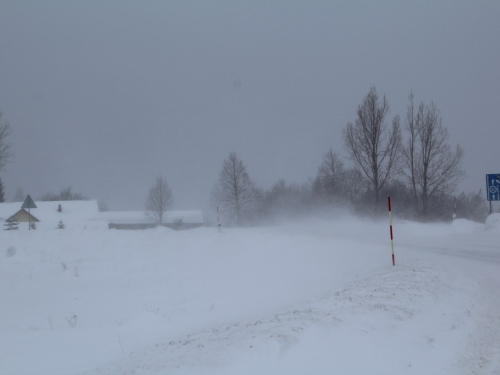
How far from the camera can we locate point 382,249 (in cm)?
1323

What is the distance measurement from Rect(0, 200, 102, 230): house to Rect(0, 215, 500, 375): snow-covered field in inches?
1427

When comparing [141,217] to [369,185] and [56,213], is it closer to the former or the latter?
[56,213]

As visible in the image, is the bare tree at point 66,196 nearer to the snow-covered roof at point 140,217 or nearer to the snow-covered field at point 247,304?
the snow-covered roof at point 140,217

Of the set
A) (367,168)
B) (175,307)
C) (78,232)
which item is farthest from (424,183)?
(175,307)

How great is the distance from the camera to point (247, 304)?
1020 centimetres

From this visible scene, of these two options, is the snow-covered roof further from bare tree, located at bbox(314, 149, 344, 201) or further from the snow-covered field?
the snow-covered field

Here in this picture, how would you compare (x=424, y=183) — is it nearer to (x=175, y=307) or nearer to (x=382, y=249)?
(x=382, y=249)

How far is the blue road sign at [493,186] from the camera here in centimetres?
2039

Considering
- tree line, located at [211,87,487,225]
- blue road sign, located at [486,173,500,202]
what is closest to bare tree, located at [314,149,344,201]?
tree line, located at [211,87,487,225]

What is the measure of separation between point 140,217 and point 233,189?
29974 mm

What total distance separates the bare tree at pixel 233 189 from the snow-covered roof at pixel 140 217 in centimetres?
2248

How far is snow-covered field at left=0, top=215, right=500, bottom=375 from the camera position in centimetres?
529

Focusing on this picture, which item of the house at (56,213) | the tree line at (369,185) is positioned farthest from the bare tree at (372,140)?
the house at (56,213)

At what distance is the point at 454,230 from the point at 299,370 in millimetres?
16895
